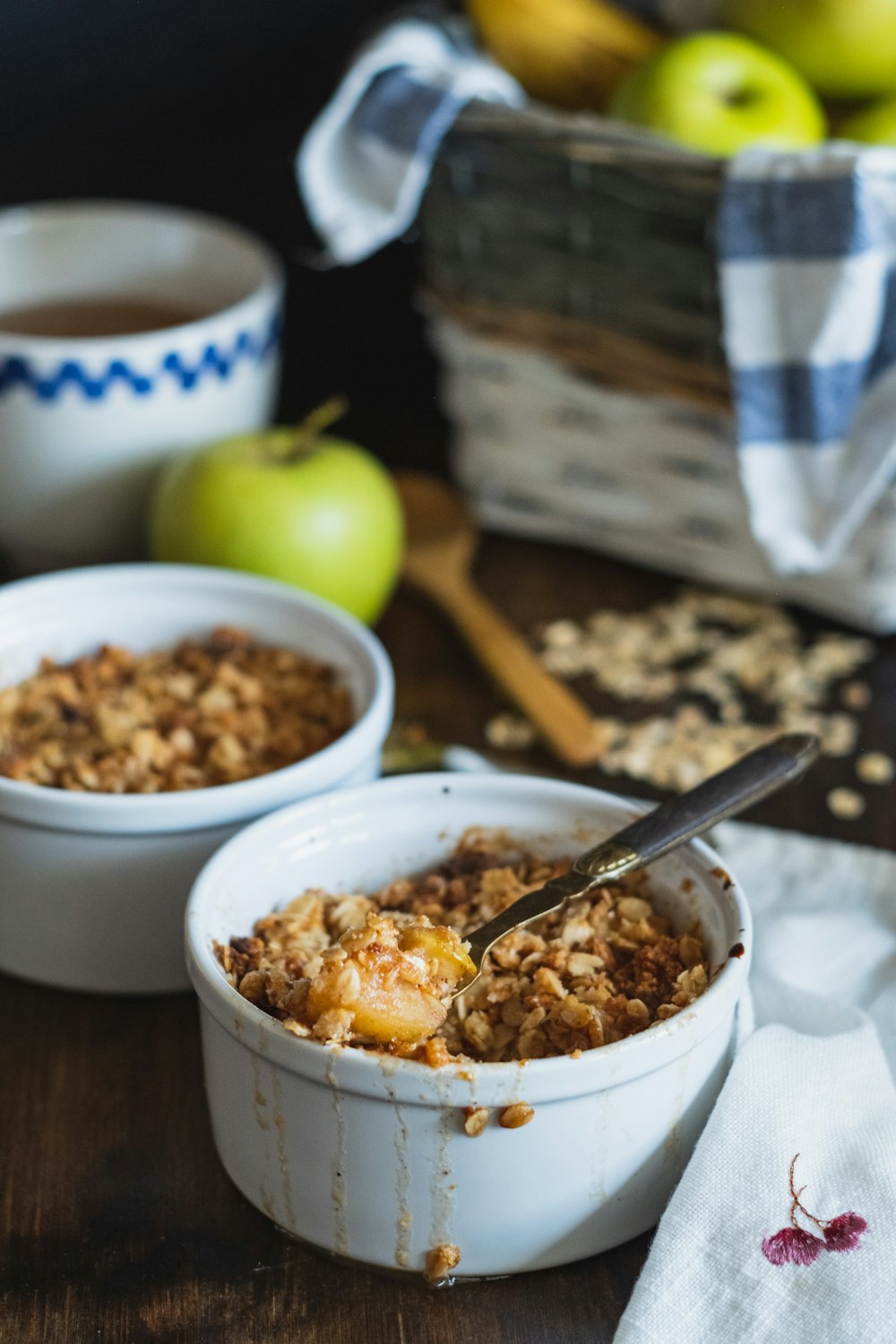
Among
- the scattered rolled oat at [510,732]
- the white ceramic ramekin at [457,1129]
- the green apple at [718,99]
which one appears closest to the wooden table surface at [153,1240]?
the white ceramic ramekin at [457,1129]

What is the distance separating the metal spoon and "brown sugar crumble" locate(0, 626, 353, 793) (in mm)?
190

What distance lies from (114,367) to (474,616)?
0.30 m

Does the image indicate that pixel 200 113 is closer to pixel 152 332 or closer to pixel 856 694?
pixel 152 332

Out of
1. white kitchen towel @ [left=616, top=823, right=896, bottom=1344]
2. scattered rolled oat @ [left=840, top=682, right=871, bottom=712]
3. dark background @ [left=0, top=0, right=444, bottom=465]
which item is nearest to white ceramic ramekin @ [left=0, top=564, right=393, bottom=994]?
white kitchen towel @ [left=616, top=823, right=896, bottom=1344]

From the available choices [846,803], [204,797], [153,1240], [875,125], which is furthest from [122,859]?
[875,125]

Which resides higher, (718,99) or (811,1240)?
(718,99)

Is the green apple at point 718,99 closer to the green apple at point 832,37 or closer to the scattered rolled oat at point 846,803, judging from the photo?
the green apple at point 832,37

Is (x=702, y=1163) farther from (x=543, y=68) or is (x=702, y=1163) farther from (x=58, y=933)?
(x=543, y=68)

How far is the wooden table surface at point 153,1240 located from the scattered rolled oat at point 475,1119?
0.31 ft

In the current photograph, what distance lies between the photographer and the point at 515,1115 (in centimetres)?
52

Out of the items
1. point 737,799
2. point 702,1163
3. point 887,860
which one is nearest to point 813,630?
point 887,860

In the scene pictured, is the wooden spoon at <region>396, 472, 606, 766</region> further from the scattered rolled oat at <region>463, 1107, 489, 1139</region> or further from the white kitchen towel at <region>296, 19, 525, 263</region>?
the scattered rolled oat at <region>463, 1107, 489, 1139</region>

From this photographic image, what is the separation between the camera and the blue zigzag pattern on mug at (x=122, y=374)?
967mm

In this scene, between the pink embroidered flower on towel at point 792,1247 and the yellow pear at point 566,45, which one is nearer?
the pink embroidered flower on towel at point 792,1247
